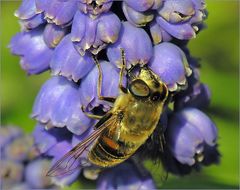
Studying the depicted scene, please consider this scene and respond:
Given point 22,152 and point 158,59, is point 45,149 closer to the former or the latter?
point 22,152

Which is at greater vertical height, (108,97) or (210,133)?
(108,97)

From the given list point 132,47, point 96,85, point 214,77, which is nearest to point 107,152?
point 96,85

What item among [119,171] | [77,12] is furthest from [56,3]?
[119,171]

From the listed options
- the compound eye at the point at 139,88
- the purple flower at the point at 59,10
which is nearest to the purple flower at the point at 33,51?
the purple flower at the point at 59,10

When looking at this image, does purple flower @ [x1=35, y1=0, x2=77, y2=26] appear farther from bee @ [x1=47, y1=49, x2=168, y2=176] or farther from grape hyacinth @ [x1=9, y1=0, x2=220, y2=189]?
bee @ [x1=47, y1=49, x2=168, y2=176]

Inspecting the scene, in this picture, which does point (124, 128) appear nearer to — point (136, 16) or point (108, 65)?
point (108, 65)

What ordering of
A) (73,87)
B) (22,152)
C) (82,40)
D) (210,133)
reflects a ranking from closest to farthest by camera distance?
(82,40) < (73,87) < (210,133) < (22,152)
